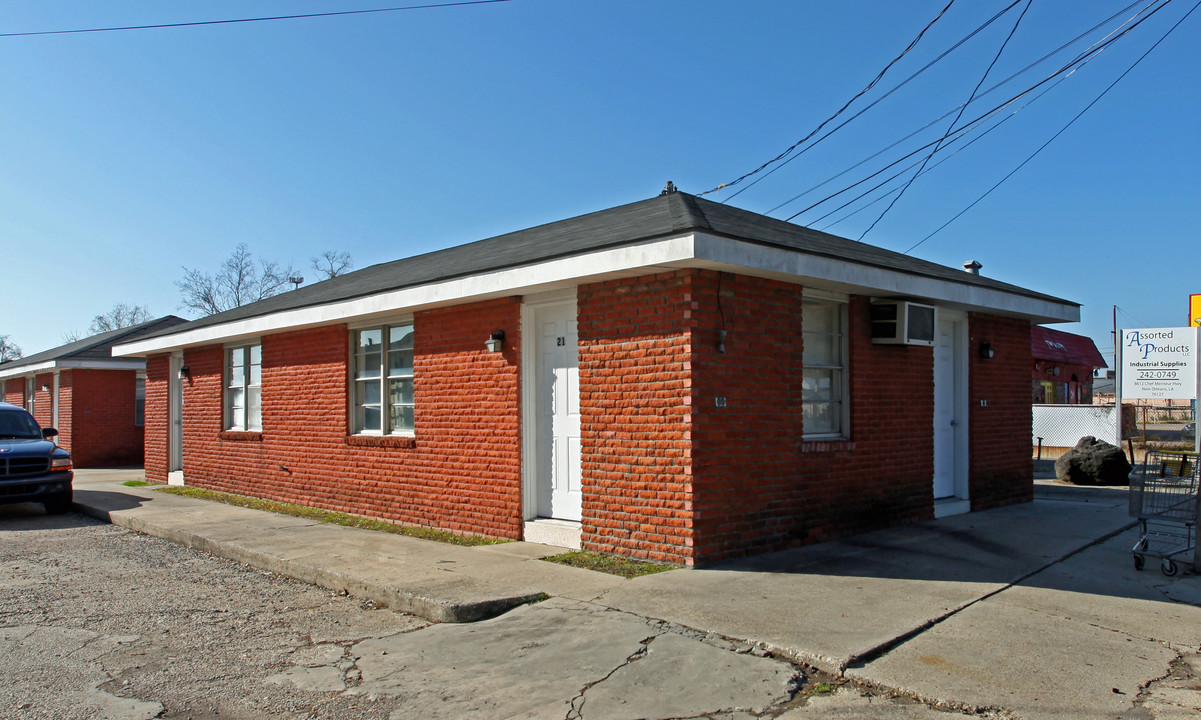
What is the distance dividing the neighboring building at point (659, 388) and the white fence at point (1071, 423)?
12717mm

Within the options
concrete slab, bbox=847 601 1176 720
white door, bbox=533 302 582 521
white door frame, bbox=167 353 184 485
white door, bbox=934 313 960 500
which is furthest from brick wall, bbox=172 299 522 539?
white door, bbox=934 313 960 500

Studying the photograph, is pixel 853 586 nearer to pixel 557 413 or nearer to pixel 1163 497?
pixel 1163 497

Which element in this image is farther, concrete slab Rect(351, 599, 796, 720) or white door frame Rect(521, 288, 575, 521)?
white door frame Rect(521, 288, 575, 521)

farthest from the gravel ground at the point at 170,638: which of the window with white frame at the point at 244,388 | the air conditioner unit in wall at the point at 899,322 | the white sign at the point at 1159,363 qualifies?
the white sign at the point at 1159,363

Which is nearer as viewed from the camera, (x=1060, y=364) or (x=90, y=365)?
(x=90, y=365)

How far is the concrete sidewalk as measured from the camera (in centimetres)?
471

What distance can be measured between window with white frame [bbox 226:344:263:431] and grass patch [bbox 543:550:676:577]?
7832 mm

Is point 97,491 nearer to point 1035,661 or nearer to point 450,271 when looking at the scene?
point 450,271

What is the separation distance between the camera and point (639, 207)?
9.85 meters

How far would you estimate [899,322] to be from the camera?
30.2ft

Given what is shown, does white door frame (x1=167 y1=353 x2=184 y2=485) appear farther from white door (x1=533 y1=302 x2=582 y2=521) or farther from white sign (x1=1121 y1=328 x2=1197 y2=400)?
white sign (x1=1121 y1=328 x2=1197 y2=400)

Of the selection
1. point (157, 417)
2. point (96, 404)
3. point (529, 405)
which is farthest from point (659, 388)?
point (96, 404)

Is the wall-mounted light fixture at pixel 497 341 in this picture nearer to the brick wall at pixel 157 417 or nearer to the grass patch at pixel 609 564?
the grass patch at pixel 609 564

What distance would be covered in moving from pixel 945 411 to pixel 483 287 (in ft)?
20.2
